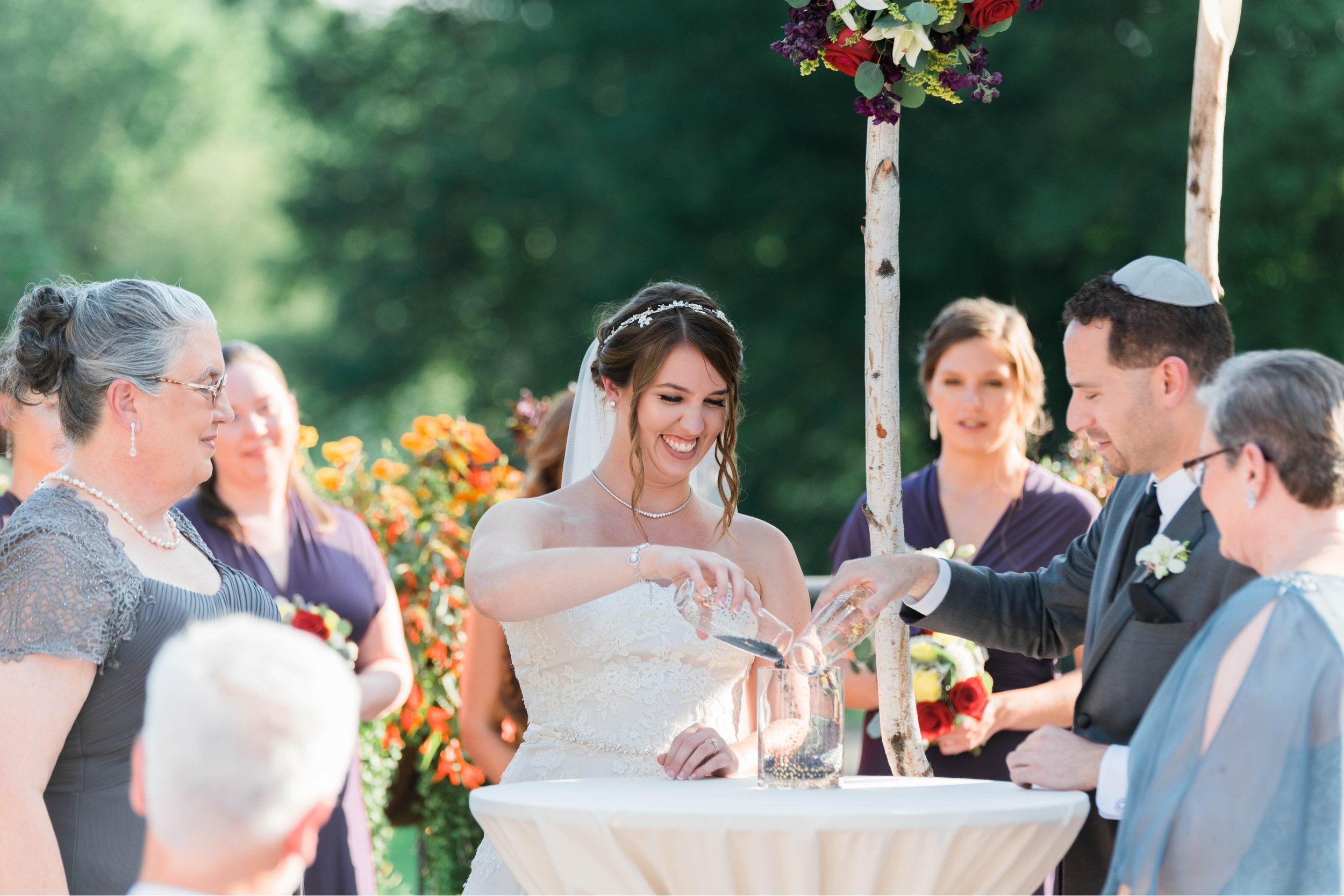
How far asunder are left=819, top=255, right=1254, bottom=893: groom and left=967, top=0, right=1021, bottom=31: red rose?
25.2 inches

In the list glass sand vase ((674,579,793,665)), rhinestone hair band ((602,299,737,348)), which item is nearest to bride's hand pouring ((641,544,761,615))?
glass sand vase ((674,579,793,665))

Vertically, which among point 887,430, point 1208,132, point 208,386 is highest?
point 1208,132

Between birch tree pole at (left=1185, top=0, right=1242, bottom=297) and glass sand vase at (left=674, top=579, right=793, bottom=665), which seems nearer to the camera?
glass sand vase at (left=674, top=579, right=793, bottom=665)

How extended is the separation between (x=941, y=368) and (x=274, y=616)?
7.68ft

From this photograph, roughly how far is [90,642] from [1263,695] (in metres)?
1.93

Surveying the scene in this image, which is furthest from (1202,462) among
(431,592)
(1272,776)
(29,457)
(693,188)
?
(693,188)

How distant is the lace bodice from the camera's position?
3250mm

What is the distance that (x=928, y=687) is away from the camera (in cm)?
363

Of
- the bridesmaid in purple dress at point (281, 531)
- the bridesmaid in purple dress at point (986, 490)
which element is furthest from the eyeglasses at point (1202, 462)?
the bridesmaid in purple dress at point (281, 531)

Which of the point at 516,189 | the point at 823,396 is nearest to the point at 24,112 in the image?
the point at 516,189

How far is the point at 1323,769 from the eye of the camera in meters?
2.03

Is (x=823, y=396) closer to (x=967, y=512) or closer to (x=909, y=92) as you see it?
(x=967, y=512)

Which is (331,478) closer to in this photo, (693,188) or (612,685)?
(612,685)

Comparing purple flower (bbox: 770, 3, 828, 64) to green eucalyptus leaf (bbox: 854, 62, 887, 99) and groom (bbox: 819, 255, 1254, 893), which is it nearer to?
green eucalyptus leaf (bbox: 854, 62, 887, 99)
